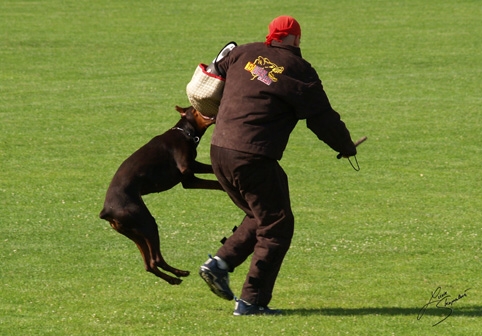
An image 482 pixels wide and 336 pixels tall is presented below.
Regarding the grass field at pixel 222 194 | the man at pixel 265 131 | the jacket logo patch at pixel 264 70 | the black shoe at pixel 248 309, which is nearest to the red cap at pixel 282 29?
the man at pixel 265 131

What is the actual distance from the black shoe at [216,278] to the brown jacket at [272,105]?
2.79ft

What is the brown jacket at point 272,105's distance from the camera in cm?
712

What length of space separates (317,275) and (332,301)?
0.73 meters

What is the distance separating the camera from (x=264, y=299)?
294 inches

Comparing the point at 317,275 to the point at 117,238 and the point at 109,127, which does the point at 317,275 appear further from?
the point at 109,127

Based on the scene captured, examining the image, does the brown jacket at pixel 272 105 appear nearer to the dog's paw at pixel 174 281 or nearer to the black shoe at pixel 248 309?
the black shoe at pixel 248 309

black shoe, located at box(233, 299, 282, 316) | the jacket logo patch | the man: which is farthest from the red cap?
black shoe, located at box(233, 299, 282, 316)

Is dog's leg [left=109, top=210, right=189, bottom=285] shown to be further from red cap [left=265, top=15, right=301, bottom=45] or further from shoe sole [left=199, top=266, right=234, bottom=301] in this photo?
red cap [left=265, top=15, right=301, bottom=45]

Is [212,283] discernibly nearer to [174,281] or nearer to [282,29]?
[174,281]

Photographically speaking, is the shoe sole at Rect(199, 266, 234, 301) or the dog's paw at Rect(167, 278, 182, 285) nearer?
the shoe sole at Rect(199, 266, 234, 301)

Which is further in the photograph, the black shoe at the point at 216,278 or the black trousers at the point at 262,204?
the black shoe at the point at 216,278

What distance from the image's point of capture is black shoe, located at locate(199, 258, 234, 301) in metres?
7.46

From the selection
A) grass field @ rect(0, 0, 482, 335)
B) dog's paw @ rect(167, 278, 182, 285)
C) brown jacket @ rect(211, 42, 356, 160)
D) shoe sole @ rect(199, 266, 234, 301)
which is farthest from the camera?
dog's paw @ rect(167, 278, 182, 285)

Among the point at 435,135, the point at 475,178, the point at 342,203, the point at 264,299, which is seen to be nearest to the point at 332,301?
the point at 264,299
